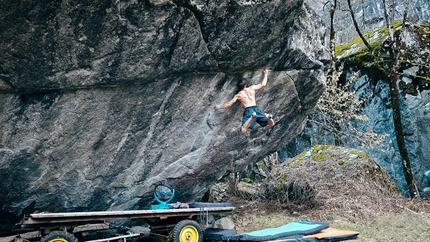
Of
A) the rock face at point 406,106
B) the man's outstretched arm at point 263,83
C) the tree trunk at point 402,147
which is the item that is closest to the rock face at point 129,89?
Answer: the man's outstretched arm at point 263,83

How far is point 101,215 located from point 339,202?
732cm

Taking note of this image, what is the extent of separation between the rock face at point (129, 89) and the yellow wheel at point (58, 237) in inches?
61.4

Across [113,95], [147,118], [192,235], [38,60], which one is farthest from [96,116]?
[192,235]

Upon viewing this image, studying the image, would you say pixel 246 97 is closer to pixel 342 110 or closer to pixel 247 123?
pixel 247 123

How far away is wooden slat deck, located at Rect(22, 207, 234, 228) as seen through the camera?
6.05m

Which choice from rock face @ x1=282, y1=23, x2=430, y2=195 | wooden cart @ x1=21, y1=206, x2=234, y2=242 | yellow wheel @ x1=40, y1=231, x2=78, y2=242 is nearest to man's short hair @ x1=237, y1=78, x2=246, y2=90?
wooden cart @ x1=21, y1=206, x2=234, y2=242

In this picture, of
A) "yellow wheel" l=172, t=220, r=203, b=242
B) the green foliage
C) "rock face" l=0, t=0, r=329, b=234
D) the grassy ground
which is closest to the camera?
"rock face" l=0, t=0, r=329, b=234

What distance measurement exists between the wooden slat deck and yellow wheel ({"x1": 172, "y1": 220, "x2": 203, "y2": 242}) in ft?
0.71

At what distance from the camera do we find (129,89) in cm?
741

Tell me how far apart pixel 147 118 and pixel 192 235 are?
2482mm

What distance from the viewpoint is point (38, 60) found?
627 centimetres

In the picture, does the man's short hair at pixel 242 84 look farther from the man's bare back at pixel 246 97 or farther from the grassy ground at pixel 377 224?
the grassy ground at pixel 377 224

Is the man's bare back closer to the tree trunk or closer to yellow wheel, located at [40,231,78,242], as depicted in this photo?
yellow wheel, located at [40,231,78,242]

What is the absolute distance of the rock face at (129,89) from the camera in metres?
6.31
